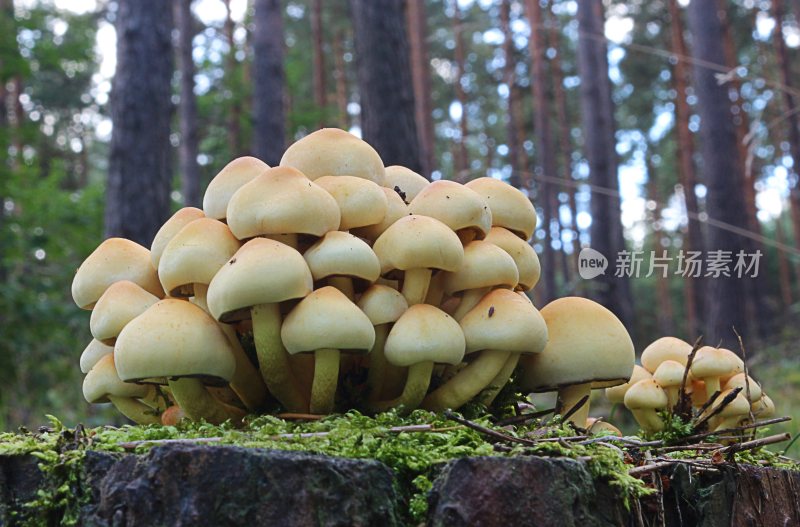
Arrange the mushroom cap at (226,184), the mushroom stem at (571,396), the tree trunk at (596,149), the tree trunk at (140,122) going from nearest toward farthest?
the mushroom cap at (226,184) → the mushroom stem at (571,396) → the tree trunk at (140,122) → the tree trunk at (596,149)

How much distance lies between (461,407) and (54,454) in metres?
1.03

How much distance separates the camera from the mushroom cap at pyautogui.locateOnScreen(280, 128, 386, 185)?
1.97 meters

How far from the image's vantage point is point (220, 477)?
46.9 inches

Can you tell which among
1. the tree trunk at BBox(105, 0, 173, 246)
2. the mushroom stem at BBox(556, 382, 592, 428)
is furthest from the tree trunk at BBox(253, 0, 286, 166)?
the mushroom stem at BBox(556, 382, 592, 428)

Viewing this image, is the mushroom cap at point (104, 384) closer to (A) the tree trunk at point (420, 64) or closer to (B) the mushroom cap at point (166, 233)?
(B) the mushroom cap at point (166, 233)

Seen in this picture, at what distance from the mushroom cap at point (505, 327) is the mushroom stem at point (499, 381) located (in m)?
0.07

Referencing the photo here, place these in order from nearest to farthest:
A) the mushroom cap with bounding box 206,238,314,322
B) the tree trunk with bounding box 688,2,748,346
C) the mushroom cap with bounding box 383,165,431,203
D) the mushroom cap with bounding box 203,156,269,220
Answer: the mushroom cap with bounding box 206,238,314,322 → the mushroom cap with bounding box 203,156,269,220 → the mushroom cap with bounding box 383,165,431,203 → the tree trunk with bounding box 688,2,748,346

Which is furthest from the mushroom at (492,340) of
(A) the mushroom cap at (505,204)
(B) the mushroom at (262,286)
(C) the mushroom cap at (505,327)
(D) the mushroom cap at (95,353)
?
(D) the mushroom cap at (95,353)

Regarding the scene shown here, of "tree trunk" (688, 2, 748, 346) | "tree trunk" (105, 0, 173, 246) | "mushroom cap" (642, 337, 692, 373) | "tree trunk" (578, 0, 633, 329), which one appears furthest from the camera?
Result: "tree trunk" (578, 0, 633, 329)

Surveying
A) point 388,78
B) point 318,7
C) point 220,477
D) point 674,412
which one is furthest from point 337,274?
point 318,7

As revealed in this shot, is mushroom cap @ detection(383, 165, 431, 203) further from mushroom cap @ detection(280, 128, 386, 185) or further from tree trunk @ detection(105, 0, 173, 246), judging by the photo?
tree trunk @ detection(105, 0, 173, 246)

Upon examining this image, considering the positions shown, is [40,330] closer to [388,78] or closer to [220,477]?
[388,78]

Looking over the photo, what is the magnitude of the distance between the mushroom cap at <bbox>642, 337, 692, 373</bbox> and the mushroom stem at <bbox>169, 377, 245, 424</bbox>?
145 centimetres

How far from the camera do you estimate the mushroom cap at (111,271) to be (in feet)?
6.38
